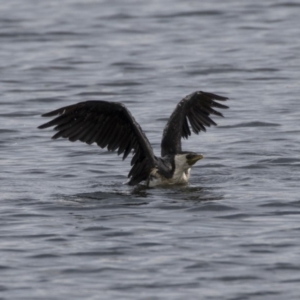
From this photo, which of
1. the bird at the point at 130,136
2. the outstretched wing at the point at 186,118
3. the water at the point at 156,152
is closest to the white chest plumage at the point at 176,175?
the bird at the point at 130,136

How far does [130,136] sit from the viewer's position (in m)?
10.9

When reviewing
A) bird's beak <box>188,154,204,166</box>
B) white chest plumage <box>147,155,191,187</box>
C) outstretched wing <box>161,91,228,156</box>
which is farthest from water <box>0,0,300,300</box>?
outstretched wing <box>161,91,228,156</box>

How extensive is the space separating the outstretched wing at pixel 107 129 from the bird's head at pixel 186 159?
262mm

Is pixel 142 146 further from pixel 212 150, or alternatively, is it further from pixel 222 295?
pixel 222 295

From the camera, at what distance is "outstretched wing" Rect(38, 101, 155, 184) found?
34.7ft

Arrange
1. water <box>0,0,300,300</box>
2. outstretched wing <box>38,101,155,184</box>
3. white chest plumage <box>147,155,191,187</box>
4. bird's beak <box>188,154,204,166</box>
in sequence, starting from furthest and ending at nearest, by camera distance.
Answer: white chest plumage <box>147,155,191,187</box> < bird's beak <box>188,154,204,166</box> < outstretched wing <box>38,101,155,184</box> < water <box>0,0,300,300</box>

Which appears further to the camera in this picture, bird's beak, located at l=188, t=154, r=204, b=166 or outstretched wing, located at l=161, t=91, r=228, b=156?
outstretched wing, located at l=161, t=91, r=228, b=156

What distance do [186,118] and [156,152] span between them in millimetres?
1227

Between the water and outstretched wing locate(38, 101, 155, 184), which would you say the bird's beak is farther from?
outstretched wing locate(38, 101, 155, 184)

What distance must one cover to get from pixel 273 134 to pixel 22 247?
5883 mm

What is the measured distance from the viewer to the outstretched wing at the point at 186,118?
37.4 ft

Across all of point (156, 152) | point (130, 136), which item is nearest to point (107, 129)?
point (130, 136)

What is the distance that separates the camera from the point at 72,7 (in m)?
25.3

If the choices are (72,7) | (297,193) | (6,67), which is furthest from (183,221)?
(72,7)
